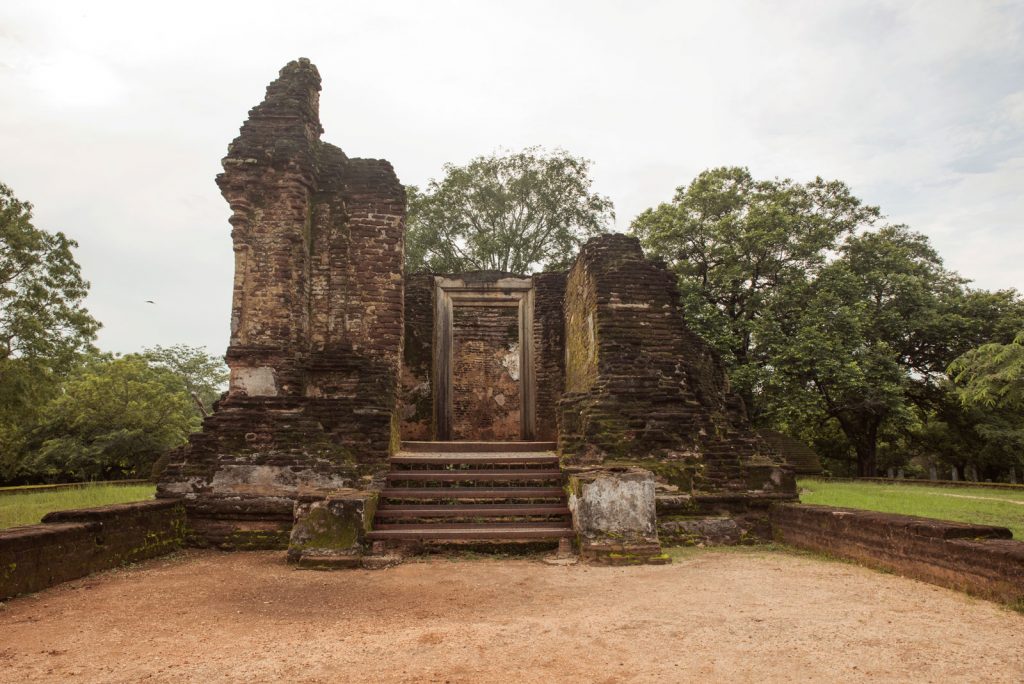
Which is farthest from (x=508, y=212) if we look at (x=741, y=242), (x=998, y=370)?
(x=998, y=370)

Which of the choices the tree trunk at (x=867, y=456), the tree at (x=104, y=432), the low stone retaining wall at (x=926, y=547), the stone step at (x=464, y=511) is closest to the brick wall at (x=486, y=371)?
the stone step at (x=464, y=511)

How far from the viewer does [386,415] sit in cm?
705

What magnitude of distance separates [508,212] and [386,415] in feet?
54.8

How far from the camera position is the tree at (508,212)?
2250 centimetres

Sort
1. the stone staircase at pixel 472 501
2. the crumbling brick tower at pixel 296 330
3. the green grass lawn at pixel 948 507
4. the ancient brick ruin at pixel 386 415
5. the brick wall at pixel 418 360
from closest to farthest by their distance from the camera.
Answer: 1. the stone staircase at pixel 472 501
2. the ancient brick ruin at pixel 386 415
3. the crumbling brick tower at pixel 296 330
4. the green grass lawn at pixel 948 507
5. the brick wall at pixel 418 360

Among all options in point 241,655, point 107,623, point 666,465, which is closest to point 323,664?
point 241,655

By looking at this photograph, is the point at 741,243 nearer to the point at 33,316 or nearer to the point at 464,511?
the point at 464,511

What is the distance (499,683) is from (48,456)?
20.9 m

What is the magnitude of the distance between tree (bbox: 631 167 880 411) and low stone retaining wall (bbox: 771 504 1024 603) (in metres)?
10.7

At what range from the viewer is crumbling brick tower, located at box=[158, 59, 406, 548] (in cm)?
666

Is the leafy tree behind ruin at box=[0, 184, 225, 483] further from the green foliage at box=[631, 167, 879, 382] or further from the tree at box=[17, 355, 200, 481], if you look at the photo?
the green foliage at box=[631, 167, 879, 382]

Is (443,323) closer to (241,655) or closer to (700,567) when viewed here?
(700,567)

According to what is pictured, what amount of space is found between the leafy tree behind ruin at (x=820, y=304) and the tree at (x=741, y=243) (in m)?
0.04

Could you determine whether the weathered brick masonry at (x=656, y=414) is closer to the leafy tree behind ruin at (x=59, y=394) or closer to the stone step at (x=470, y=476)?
the stone step at (x=470, y=476)
